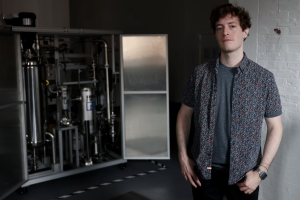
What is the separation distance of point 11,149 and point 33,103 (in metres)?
0.73

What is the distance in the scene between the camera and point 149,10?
7.05 meters

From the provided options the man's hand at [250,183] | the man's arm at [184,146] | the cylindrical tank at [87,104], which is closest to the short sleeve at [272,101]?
the man's hand at [250,183]

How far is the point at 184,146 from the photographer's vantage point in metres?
1.84

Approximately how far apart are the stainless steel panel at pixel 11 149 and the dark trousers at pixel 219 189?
96.6 inches

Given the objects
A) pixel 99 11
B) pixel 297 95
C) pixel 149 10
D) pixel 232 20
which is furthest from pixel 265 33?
pixel 99 11

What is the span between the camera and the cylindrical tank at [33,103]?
3959 millimetres

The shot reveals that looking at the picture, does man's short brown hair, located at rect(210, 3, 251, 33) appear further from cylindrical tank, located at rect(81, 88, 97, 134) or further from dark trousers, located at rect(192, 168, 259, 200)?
cylindrical tank, located at rect(81, 88, 97, 134)

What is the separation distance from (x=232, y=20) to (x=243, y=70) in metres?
0.27

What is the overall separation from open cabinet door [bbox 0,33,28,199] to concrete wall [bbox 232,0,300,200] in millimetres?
2539

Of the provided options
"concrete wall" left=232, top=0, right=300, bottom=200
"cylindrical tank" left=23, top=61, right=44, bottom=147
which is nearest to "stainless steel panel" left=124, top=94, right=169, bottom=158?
"cylindrical tank" left=23, top=61, right=44, bottom=147

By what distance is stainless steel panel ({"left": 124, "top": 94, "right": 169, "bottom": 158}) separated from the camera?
Answer: 459cm

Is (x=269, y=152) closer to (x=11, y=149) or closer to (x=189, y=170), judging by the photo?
(x=189, y=170)

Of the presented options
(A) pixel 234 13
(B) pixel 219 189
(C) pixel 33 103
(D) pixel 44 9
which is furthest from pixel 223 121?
(D) pixel 44 9

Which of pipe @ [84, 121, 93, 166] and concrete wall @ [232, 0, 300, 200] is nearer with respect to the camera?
concrete wall @ [232, 0, 300, 200]
